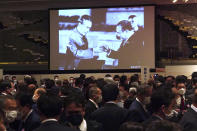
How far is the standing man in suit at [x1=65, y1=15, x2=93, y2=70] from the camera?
17.8 m

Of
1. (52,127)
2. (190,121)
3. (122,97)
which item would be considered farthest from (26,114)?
(122,97)

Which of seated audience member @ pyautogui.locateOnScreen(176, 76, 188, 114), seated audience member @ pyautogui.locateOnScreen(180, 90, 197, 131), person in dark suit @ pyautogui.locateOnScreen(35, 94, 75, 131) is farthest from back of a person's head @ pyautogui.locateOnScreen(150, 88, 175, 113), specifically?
seated audience member @ pyautogui.locateOnScreen(176, 76, 188, 114)

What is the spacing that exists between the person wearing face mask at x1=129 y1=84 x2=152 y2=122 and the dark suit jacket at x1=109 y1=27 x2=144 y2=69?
12.8m

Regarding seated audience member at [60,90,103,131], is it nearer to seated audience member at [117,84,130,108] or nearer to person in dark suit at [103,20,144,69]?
seated audience member at [117,84,130,108]

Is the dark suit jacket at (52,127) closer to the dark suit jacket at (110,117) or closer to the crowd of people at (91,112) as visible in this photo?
the crowd of people at (91,112)

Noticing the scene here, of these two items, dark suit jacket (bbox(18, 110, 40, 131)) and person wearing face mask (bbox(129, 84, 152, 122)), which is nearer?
dark suit jacket (bbox(18, 110, 40, 131))

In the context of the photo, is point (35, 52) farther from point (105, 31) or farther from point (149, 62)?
point (149, 62)

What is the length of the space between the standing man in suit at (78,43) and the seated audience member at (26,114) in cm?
1379

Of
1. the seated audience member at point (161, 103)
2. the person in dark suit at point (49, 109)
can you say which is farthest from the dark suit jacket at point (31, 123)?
the seated audience member at point (161, 103)

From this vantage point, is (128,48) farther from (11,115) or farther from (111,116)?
(11,115)

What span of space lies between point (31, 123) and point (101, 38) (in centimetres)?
1418

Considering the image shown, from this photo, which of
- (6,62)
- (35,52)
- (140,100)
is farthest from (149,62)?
(140,100)

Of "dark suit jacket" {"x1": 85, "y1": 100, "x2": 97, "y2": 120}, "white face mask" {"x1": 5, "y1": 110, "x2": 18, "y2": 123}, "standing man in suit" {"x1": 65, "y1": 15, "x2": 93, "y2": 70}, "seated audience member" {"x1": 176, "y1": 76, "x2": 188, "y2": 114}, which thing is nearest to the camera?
"white face mask" {"x1": 5, "y1": 110, "x2": 18, "y2": 123}

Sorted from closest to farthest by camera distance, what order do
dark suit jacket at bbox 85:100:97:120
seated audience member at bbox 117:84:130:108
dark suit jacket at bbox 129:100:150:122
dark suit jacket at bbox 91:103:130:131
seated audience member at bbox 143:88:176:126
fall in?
seated audience member at bbox 143:88:176:126, dark suit jacket at bbox 129:100:150:122, dark suit jacket at bbox 91:103:130:131, dark suit jacket at bbox 85:100:97:120, seated audience member at bbox 117:84:130:108
